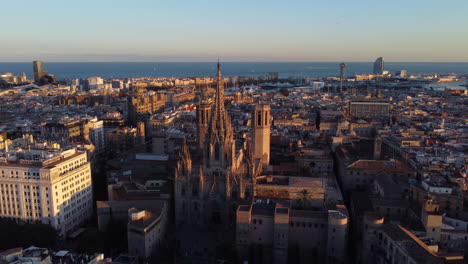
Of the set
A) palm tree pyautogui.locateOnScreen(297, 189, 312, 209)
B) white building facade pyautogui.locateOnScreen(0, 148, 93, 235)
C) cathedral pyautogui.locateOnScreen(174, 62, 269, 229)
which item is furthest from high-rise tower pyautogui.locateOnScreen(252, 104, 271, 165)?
white building facade pyautogui.locateOnScreen(0, 148, 93, 235)

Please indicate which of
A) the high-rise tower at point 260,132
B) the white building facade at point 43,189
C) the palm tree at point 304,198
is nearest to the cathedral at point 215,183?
the palm tree at point 304,198

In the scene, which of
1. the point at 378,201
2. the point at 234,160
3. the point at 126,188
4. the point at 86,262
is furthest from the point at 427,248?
the point at 126,188

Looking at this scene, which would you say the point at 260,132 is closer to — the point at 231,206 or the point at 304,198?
the point at 304,198

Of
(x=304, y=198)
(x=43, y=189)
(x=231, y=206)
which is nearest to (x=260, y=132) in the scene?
(x=304, y=198)

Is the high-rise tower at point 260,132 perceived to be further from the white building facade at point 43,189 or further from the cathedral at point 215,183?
the white building facade at point 43,189

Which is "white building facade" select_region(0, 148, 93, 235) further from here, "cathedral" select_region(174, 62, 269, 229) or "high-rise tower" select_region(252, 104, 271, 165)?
"high-rise tower" select_region(252, 104, 271, 165)

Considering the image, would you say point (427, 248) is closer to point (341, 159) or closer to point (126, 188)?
point (341, 159)

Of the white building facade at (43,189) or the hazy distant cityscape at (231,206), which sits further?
the white building facade at (43,189)
